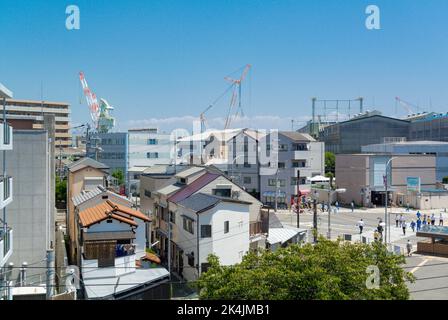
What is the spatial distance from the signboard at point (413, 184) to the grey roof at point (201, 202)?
2343cm

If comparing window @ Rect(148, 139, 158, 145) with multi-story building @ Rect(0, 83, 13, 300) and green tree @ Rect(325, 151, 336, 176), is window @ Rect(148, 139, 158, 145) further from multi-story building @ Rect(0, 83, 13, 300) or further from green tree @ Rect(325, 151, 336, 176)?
multi-story building @ Rect(0, 83, 13, 300)

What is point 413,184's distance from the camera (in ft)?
119

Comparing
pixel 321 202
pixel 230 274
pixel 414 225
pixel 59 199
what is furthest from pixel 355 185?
pixel 230 274

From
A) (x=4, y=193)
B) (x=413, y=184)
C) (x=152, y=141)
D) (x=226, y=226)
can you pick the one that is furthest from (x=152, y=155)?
(x=4, y=193)

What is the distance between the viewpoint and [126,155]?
174 ft

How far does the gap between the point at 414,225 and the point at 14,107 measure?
59358 millimetres

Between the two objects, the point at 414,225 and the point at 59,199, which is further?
the point at 59,199

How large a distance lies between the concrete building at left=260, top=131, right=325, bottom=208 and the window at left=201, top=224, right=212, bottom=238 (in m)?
20.6

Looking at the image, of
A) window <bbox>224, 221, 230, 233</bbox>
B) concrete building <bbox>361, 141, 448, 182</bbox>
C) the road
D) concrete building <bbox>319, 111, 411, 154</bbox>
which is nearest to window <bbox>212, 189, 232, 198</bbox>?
window <bbox>224, 221, 230, 233</bbox>

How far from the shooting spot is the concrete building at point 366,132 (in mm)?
57375

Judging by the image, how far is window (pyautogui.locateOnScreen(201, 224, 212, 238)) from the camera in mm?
16219

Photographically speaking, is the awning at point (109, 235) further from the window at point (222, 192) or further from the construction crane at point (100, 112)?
the construction crane at point (100, 112)
